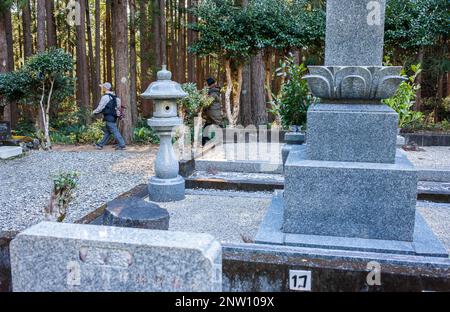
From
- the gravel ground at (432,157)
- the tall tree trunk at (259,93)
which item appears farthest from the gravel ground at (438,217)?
the tall tree trunk at (259,93)

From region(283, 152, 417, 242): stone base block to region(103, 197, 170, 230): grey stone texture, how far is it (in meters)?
1.25

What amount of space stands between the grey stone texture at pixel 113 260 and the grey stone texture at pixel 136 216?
1.67m

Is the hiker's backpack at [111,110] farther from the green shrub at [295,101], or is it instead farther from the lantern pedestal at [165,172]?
the green shrub at [295,101]

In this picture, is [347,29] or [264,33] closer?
[347,29]

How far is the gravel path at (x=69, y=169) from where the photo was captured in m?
6.28

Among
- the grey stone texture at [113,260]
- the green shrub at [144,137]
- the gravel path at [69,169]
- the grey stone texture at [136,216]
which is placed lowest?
the gravel path at [69,169]

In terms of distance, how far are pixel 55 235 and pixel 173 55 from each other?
21.8 m

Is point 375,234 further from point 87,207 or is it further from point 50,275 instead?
point 87,207

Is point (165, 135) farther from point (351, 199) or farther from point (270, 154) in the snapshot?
point (270, 154)

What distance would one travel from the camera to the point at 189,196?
6629 mm

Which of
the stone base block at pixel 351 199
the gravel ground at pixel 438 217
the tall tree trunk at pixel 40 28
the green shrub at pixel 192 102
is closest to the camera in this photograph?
the stone base block at pixel 351 199

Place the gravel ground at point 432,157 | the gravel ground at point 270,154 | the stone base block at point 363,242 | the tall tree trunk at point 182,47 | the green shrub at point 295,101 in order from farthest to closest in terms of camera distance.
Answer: the tall tree trunk at point 182,47
the gravel ground at point 270,154
the gravel ground at point 432,157
the green shrub at point 295,101
the stone base block at point 363,242

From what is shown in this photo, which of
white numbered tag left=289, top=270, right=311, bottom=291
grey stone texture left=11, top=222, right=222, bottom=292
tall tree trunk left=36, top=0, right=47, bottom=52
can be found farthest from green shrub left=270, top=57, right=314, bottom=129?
tall tree trunk left=36, top=0, right=47, bottom=52

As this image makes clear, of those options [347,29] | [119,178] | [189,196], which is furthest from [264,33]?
[347,29]
